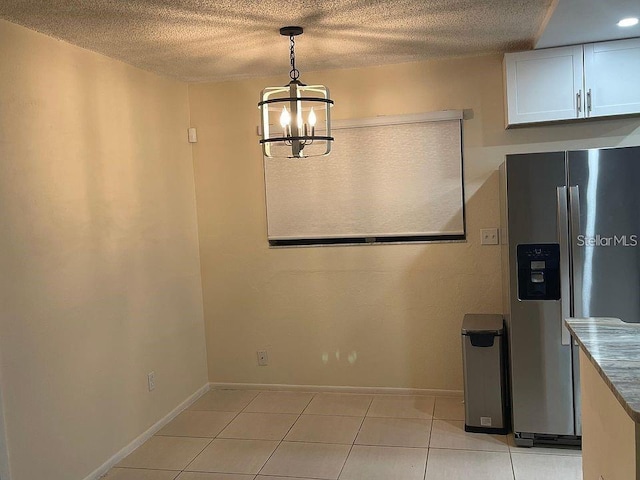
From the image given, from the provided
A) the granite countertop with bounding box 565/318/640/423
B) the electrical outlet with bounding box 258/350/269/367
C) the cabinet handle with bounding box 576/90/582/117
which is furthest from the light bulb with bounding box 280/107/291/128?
the electrical outlet with bounding box 258/350/269/367

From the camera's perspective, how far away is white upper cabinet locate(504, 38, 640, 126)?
3.46 meters

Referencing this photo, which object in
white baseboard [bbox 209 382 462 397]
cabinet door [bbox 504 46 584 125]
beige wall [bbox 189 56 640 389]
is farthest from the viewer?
white baseboard [bbox 209 382 462 397]

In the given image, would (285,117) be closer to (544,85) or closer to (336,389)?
(544,85)

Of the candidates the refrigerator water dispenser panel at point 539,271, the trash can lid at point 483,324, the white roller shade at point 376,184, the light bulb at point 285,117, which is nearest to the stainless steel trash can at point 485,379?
the trash can lid at point 483,324

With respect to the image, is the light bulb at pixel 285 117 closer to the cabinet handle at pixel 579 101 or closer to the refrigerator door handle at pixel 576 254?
the refrigerator door handle at pixel 576 254

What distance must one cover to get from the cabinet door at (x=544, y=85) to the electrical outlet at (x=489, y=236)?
0.74 meters

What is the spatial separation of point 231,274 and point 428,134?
5.97 feet

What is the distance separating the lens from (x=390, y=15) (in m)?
2.96

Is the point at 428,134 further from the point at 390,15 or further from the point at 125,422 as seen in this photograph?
the point at 125,422

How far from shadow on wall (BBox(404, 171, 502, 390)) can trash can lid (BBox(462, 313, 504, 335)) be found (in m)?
0.24

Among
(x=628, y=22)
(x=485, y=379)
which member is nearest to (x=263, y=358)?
(x=485, y=379)

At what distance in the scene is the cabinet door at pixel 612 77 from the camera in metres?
3.44

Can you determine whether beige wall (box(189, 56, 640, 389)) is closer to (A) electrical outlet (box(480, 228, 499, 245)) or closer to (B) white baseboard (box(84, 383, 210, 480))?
(A) electrical outlet (box(480, 228, 499, 245))

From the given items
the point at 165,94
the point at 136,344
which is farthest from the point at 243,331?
the point at 165,94
